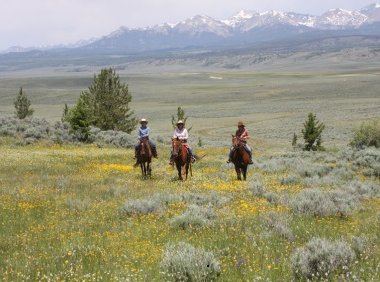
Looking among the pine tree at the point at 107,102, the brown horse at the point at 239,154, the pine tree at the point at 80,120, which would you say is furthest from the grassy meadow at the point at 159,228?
the pine tree at the point at 107,102

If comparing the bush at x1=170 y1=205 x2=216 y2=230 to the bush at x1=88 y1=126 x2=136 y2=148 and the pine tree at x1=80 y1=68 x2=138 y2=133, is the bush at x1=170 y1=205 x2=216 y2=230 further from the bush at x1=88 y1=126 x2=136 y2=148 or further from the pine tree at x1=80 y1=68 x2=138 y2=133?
the pine tree at x1=80 y1=68 x2=138 y2=133

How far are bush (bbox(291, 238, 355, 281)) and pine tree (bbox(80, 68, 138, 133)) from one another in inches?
1580

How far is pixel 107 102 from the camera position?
44.7m

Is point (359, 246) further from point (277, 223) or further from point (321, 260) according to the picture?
point (277, 223)

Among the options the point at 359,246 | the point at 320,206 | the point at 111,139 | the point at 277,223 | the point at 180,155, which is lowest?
the point at 111,139

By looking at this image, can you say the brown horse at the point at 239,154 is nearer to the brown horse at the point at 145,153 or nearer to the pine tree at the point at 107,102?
the brown horse at the point at 145,153

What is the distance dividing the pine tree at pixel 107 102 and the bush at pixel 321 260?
132ft

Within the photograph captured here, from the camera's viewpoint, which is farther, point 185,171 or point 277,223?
point 185,171

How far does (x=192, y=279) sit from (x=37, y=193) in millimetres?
8871

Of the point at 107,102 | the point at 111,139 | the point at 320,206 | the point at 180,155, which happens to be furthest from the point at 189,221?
the point at 107,102

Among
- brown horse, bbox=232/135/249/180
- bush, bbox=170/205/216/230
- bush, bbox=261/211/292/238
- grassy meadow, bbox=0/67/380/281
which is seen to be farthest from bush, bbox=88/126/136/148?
bush, bbox=261/211/292/238

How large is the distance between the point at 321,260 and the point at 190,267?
1.90m

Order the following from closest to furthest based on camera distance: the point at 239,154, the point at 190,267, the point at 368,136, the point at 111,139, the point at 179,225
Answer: the point at 190,267 < the point at 179,225 < the point at 239,154 < the point at 368,136 < the point at 111,139

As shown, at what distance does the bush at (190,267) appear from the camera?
5.33 m
